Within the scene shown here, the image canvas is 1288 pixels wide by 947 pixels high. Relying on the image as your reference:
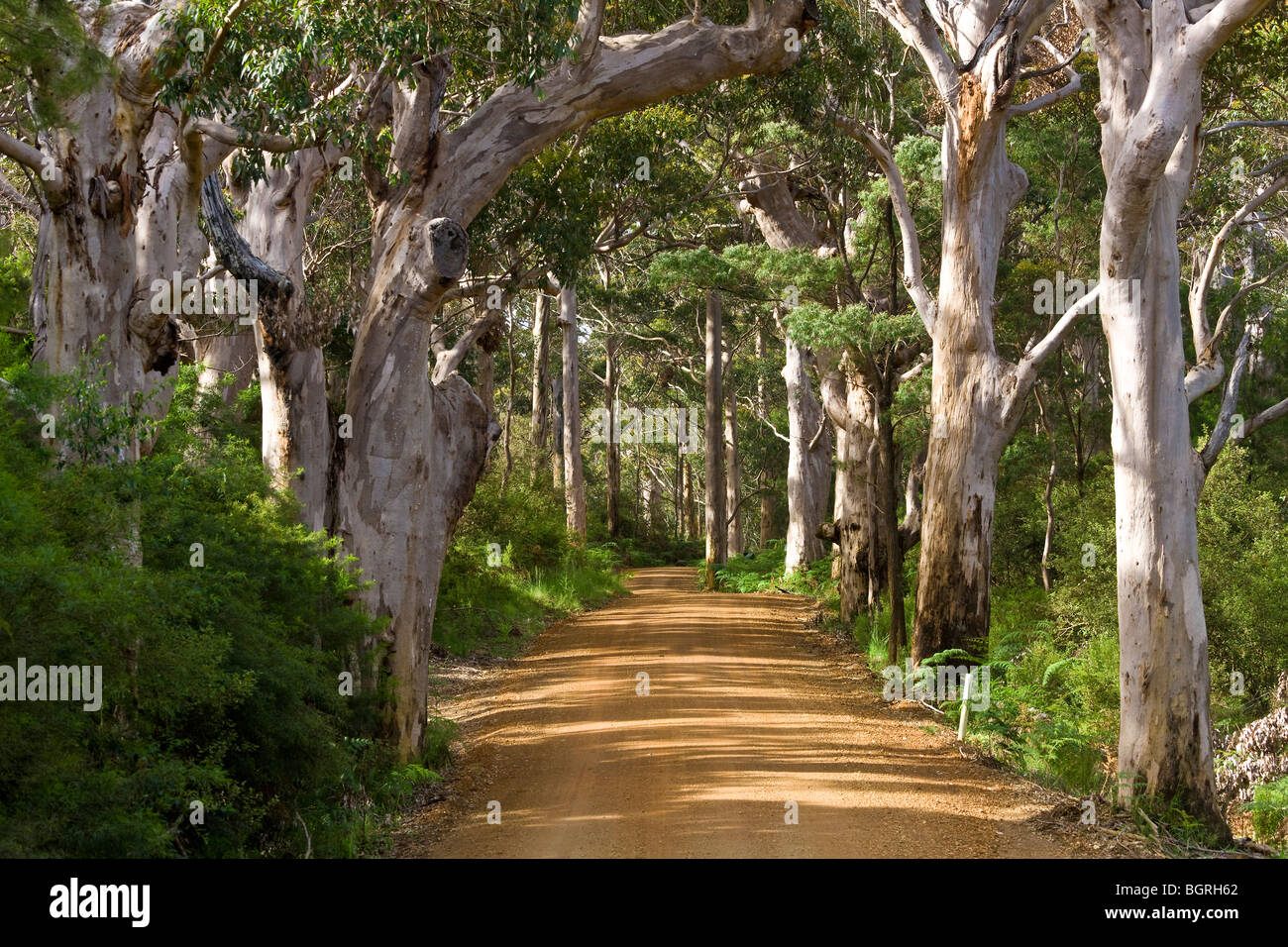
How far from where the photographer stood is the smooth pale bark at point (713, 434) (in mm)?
27188

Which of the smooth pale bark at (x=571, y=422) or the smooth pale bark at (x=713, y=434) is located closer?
the smooth pale bark at (x=713, y=434)

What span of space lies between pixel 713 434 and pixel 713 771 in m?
17.5

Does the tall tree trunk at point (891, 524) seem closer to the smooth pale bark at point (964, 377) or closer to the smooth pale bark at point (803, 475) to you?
the smooth pale bark at point (964, 377)

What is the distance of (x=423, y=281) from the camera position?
9.93 m

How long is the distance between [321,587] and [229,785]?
265 centimetres

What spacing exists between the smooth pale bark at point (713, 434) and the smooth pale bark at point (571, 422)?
3.71m

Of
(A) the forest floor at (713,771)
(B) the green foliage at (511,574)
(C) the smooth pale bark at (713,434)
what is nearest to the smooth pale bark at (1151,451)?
(A) the forest floor at (713,771)

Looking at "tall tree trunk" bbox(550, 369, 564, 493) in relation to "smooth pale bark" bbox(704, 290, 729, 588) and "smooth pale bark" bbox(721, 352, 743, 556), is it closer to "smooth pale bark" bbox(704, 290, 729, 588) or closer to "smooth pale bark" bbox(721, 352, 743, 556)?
"smooth pale bark" bbox(721, 352, 743, 556)

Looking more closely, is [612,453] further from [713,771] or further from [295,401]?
[295,401]

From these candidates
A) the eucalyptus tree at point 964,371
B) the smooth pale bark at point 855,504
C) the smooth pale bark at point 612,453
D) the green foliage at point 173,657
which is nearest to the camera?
the green foliage at point 173,657

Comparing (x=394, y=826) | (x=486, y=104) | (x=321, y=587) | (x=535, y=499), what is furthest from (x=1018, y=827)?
(x=535, y=499)

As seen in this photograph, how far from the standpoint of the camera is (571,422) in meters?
30.5

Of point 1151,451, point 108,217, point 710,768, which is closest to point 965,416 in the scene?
point 1151,451

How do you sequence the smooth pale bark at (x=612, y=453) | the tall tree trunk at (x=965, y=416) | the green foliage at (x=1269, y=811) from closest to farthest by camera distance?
the green foliage at (x=1269, y=811) < the tall tree trunk at (x=965, y=416) < the smooth pale bark at (x=612, y=453)
